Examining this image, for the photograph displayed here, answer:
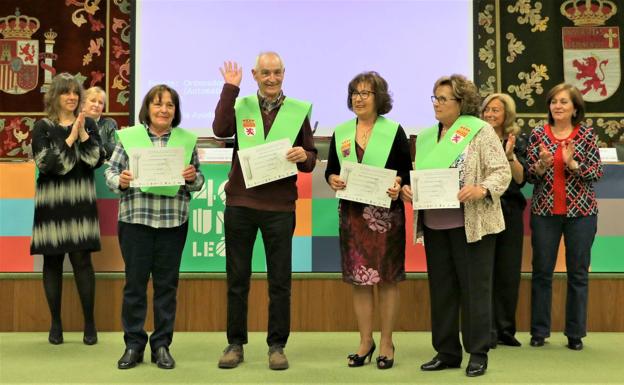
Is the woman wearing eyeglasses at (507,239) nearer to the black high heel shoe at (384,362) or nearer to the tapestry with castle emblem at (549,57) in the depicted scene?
the black high heel shoe at (384,362)

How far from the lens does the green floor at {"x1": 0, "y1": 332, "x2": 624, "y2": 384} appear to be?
114 inches

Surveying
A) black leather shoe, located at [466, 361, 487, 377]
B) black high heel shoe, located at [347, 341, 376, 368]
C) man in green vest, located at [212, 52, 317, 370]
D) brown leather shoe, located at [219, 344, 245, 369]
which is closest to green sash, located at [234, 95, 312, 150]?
man in green vest, located at [212, 52, 317, 370]

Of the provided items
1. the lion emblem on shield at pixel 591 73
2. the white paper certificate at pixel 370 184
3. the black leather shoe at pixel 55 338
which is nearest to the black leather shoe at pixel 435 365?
the white paper certificate at pixel 370 184

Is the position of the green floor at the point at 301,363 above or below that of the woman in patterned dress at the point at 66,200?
below

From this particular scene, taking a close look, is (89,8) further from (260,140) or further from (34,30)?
(260,140)

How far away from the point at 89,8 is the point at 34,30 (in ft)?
1.69

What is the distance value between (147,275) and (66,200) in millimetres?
866

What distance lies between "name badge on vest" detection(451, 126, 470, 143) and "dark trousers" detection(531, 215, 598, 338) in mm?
1007

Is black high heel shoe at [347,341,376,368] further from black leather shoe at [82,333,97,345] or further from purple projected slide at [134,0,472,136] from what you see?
purple projected slide at [134,0,472,136]

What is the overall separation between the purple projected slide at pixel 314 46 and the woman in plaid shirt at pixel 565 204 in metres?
2.07

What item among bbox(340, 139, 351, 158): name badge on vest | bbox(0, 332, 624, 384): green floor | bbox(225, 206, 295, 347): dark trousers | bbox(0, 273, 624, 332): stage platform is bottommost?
bbox(0, 332, 624, 384): green floor

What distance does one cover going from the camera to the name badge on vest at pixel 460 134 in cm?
297

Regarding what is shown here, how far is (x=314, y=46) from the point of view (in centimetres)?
582

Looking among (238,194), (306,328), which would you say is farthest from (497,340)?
(238,194)
